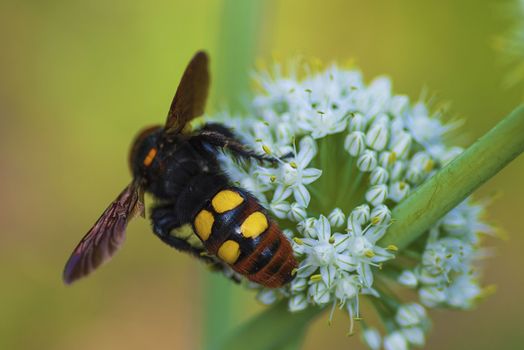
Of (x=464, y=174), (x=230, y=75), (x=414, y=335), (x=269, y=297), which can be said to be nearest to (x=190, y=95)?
(x=269, y=297)

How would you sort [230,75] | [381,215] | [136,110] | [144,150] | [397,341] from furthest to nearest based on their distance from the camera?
1. [136,110]
2. [230,75]
3. [144,150]
4. [397,341]
5. [381,215]

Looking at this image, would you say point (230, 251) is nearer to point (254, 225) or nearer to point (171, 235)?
point (254, 225)

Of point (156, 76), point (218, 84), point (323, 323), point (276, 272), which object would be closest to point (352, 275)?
point (276, 272)

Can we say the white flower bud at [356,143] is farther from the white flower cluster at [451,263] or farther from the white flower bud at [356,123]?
the white flower cluster at [451,263]

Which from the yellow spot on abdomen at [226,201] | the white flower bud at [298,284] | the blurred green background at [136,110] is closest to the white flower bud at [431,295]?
the white flower bud at [298,284]

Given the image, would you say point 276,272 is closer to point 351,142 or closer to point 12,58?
point 351,142

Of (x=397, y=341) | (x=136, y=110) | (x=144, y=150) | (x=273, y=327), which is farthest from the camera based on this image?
(x=136, y=110)
